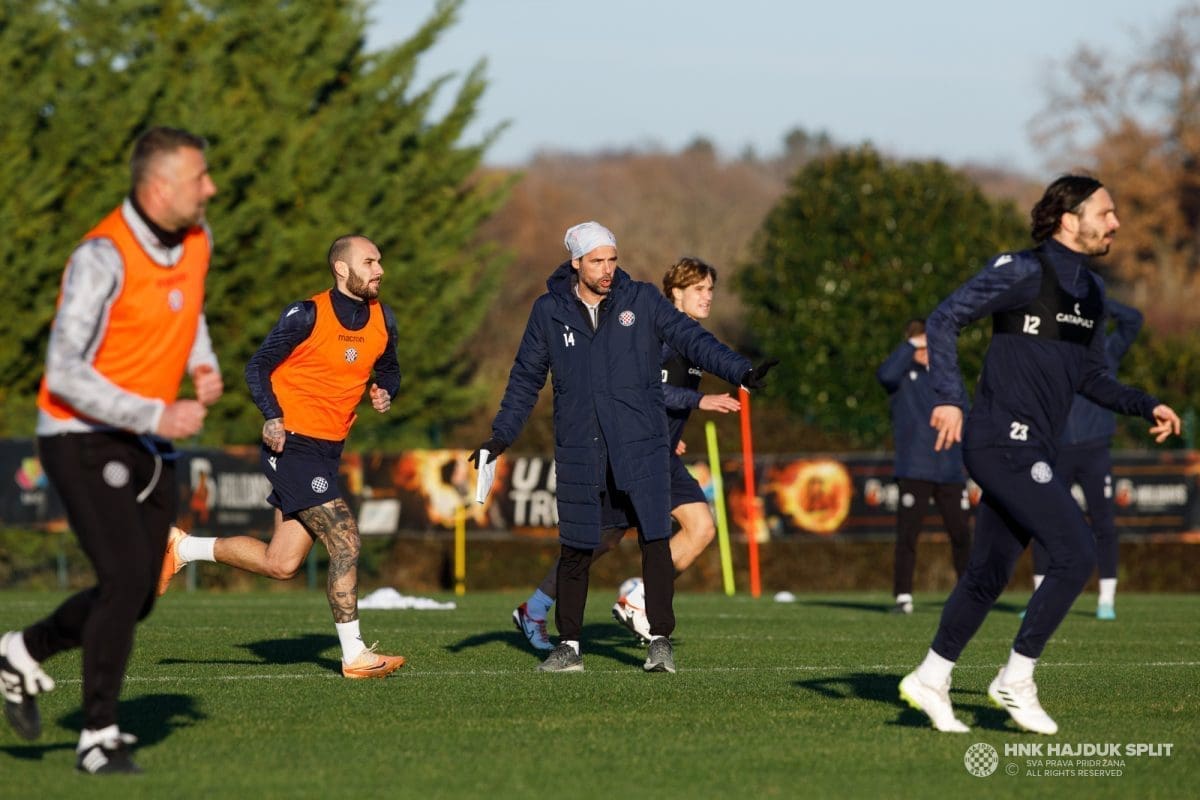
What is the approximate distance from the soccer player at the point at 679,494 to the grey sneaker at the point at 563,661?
3.12 feet

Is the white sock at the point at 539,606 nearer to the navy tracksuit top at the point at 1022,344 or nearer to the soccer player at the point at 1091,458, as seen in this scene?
the navy tracksuit top at the point at 1022,344

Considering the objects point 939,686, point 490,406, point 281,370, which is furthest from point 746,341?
point 939,686

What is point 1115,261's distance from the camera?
50375 mm

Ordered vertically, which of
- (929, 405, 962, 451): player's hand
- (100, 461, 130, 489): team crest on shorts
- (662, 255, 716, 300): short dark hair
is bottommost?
(100, 461, 130, 489): team crest on shorts

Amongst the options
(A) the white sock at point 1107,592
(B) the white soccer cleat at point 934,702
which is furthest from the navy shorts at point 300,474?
(A) the white sock at point 1107,592

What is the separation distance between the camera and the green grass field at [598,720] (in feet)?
19.4

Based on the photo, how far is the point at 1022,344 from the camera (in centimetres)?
712

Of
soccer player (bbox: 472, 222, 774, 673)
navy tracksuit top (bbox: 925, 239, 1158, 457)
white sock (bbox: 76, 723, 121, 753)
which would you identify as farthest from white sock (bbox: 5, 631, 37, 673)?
navy tracksuit top (bbox: 925, 239, 1158, 457)

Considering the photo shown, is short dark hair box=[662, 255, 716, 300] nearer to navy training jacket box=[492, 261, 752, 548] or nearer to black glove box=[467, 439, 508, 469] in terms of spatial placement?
navy training jacket box=[492, 261, 752, 548]

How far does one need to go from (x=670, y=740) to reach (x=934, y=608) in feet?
32.0

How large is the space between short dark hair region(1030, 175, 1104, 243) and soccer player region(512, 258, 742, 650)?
10.8 feet

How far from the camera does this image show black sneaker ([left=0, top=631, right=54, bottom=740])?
247 inches

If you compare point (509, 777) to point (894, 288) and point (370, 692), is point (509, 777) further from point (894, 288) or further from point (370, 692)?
point (894, 288)

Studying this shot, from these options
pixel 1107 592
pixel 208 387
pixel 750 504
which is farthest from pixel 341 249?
pixel 750 504
